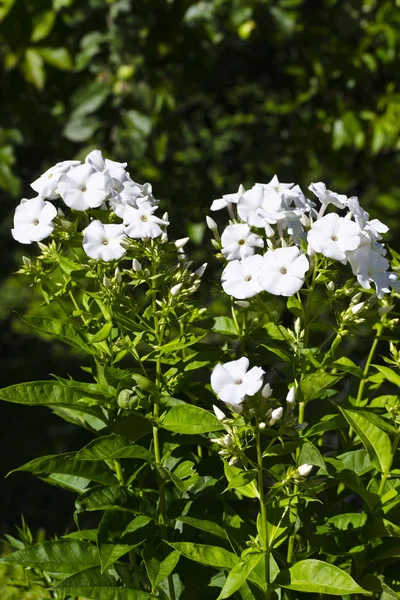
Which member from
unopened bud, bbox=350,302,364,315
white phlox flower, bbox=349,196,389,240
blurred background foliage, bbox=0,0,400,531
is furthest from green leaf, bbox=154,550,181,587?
blurred background foliage, bbox=0,0,400,531

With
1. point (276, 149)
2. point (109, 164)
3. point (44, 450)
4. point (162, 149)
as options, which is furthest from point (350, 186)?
point (109, 164)

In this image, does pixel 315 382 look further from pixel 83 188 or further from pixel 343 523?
pixel 83 188

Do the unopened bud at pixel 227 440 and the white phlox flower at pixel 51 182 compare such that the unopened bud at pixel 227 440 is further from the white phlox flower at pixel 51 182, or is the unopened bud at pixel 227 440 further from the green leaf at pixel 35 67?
the green leaf at pixel 35 67

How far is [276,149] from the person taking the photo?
3951mm

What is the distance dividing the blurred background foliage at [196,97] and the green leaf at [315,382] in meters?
2.05

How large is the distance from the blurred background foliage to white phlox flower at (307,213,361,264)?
81.5 inches

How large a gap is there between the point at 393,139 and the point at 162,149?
100 cm

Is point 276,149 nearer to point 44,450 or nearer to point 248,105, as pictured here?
point 248,105

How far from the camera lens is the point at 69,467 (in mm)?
1309

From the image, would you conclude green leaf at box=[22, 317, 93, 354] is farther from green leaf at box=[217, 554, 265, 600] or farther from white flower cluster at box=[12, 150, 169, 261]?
green leaf at box=[217, 554, 265, 600]

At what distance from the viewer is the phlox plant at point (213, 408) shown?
49.8 inches

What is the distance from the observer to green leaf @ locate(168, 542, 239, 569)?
Answer: 127 centimetres

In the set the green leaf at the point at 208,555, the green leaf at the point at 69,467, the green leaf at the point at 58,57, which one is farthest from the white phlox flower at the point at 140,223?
the green leaf at the point at 58,57

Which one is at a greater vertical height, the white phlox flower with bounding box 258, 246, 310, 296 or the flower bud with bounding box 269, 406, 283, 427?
the white phlox flower with bounding box 258, 246, 310, 296
